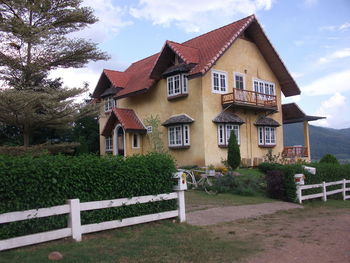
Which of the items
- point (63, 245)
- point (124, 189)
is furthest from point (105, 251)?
point (124, 189)

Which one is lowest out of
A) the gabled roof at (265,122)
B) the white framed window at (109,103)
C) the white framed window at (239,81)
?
the gabled roof at (265,122)

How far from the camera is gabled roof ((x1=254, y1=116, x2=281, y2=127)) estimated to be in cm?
2564

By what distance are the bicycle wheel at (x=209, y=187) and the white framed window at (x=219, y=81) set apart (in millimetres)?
7580

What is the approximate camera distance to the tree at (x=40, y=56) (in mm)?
19375

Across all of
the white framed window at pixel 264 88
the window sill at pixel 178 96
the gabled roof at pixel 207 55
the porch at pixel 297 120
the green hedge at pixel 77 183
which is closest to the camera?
the green hedge at pixel 77 183

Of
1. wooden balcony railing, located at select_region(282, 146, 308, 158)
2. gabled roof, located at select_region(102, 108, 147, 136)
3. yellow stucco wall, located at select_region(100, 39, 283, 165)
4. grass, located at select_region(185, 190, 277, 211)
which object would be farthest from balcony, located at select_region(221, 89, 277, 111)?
grass, located at select_region(185, 190, 277, 211)

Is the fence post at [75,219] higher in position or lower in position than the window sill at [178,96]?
lower

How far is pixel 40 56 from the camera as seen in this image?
21.4 m

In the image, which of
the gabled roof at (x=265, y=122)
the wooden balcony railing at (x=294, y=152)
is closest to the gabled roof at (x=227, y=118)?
the gabled roof at (x=265, y=122)

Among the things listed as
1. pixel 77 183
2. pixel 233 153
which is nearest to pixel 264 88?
pixel 233 153

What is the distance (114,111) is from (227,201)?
1428 cm

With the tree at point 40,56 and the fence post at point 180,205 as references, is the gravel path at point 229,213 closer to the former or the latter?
the fence post at point 180,205

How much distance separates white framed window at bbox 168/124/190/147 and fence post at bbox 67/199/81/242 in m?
15.7

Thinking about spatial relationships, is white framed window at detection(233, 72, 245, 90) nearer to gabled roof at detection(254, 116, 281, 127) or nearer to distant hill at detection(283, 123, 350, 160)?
gabled roof at detection(254, 116, 281, 127)
